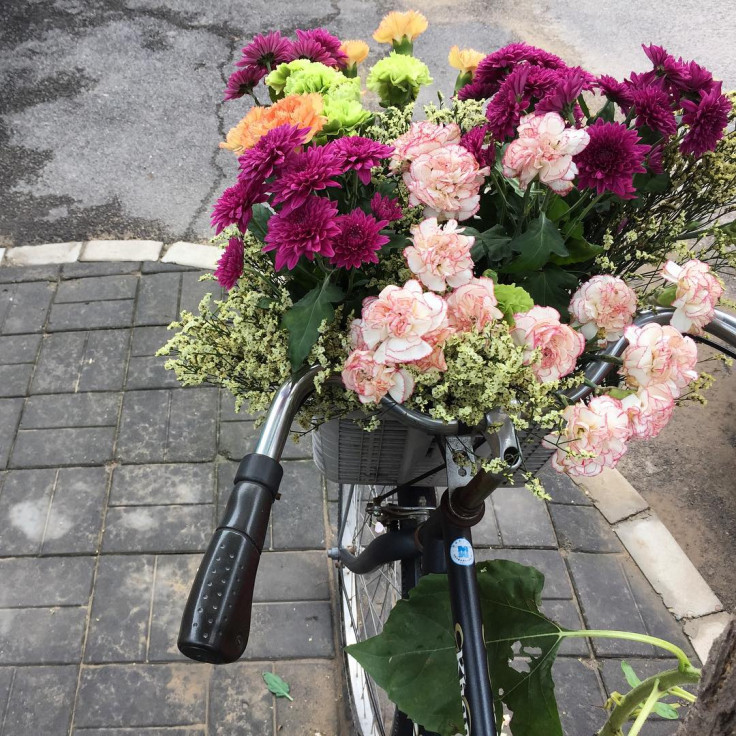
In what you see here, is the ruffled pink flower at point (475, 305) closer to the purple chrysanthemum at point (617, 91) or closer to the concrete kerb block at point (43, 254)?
the purple chrysanthemum at point (617, 91)

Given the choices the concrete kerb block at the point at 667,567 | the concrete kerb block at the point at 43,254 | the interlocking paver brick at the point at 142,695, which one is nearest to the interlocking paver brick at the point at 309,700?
the interlocking paver brick at the point at 142,695

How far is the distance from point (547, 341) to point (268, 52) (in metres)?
0.72

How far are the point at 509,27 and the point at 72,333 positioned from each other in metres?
4.14

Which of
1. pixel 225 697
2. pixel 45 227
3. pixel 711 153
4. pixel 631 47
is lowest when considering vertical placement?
pixel 45 227

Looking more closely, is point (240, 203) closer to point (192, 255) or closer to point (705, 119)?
point (705, 119)

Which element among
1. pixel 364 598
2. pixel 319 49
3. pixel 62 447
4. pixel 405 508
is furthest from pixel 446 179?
pixel 62 447

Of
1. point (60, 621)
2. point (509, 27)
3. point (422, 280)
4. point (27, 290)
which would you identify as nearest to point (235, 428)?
point (60, 621)

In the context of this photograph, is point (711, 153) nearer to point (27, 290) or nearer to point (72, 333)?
point (72, 333)

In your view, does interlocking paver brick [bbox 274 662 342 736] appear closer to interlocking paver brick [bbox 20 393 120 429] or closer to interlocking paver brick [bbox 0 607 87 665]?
interlocking paver brick [bbox 0 607 87 665]

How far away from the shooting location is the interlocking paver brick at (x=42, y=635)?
6.93 feet

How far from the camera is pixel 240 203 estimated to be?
0.88m

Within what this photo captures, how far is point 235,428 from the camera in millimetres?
2686

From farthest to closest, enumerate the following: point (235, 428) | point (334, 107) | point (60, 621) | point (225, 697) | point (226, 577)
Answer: point (235, 428), point (60, 621), point (225, 697), point (334, 107), point (226, 577)

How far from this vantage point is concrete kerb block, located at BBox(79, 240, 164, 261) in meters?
3.27
